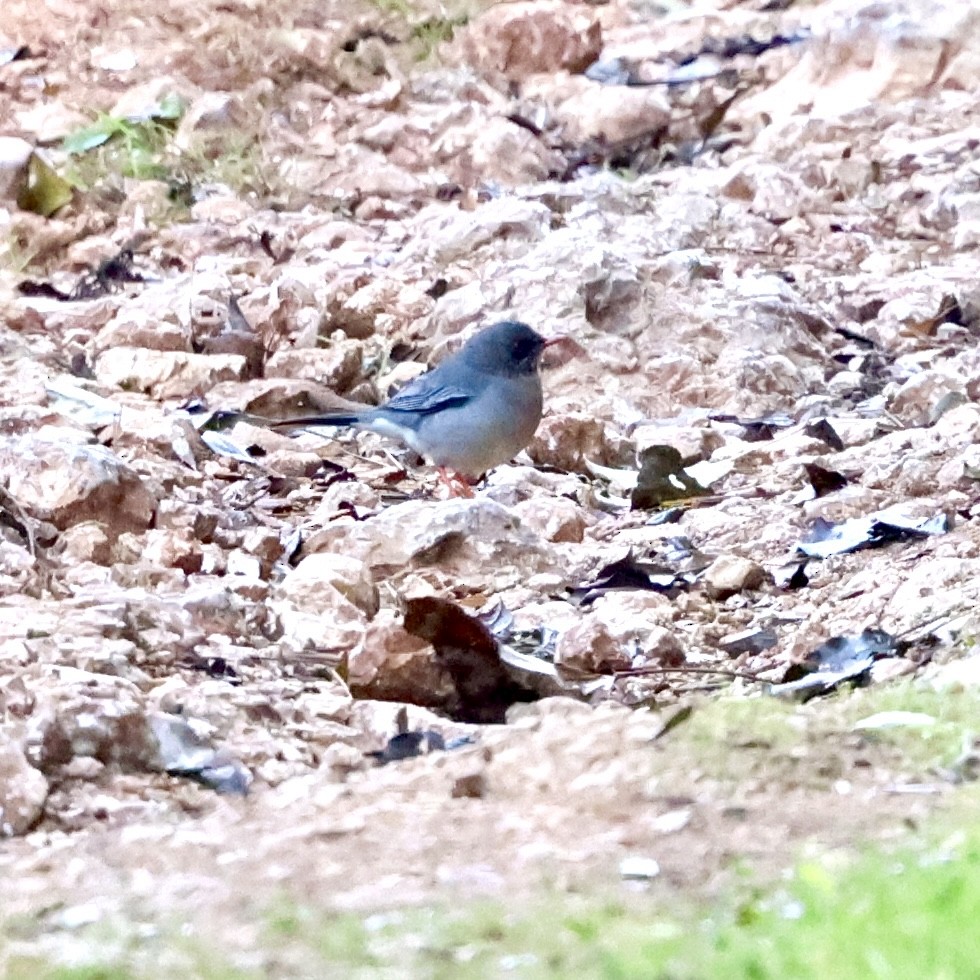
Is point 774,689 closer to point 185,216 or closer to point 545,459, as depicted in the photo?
point 545,459

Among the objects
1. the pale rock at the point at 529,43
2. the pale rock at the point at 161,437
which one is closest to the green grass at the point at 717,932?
the pale rock at the point at 161,437

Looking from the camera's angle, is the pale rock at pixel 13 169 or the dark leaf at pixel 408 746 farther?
the pale rock at pixel 13 169

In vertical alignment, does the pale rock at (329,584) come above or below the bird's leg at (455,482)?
above

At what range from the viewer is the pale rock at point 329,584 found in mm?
4137

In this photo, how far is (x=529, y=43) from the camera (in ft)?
31.2

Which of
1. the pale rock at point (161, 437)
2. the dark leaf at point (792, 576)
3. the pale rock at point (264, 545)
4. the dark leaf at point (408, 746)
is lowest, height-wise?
the pale rock at point (161, 437)

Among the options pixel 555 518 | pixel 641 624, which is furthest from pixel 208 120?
pixel 641 624

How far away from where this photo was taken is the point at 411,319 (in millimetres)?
7082

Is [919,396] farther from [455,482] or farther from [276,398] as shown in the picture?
[276,398]

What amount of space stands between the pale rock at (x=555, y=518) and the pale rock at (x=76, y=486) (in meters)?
1.03

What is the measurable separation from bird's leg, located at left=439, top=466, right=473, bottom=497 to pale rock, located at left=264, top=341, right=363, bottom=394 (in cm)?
59

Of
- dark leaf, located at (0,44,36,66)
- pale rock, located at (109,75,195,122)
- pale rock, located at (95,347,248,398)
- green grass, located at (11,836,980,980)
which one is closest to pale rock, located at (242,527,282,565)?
pale rock, located at (95,347,248,398)

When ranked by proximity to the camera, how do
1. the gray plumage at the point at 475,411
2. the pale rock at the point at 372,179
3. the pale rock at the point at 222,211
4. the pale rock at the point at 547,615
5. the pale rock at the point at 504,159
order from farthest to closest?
the pale rock at the point at 504,159 < the pale rock at the point at 372,179 < the pale rock at the point at 222,211 < the gray plumage at the point at 475,411 < the pale rock at the point at 547,615

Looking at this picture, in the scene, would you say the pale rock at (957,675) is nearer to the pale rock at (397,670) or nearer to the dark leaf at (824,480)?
the pale rock at (397,670)
